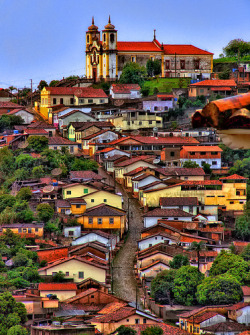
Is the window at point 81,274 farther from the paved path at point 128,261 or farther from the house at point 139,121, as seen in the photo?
the house at point 139,121

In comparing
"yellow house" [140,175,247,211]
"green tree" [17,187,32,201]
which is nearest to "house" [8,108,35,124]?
"green tree" [17,187,32,201]

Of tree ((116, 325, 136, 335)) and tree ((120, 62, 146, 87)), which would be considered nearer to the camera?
tree ((116, 325, 136, 335))

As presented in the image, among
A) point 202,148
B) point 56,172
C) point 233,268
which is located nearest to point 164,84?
point 202,148

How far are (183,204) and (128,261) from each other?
4061mm

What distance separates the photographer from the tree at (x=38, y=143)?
33250 millimetres

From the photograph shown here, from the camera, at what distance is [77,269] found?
2286 cm

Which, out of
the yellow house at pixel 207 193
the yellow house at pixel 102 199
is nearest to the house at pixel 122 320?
the yellow house at pixel 102 199

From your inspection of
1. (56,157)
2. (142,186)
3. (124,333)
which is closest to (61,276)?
(124,333)

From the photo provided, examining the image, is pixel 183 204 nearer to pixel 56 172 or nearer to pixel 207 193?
pixel 207 193

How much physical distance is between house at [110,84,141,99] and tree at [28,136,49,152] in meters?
6.90

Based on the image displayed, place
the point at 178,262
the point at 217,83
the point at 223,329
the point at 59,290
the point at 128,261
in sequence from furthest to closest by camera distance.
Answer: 1. the point at 217,83
2. the point at 128,261
3. the point at 178,262
4. the point at 59,290
5. the point at 223,329

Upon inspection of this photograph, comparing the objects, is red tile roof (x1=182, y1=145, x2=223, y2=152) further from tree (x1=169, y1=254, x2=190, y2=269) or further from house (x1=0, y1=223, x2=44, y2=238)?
tree (x1=169, y1=254, x2=190, y2=269)

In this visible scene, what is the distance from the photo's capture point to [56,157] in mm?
31562

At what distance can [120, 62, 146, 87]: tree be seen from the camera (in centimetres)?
4150
